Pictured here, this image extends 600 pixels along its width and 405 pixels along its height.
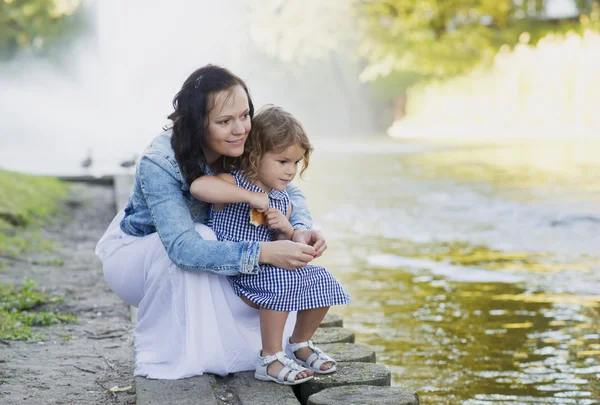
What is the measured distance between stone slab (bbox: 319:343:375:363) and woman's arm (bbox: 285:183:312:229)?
1.57 feet

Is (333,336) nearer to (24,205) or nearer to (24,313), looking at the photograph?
(24,313)

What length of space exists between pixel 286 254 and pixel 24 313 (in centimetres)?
182

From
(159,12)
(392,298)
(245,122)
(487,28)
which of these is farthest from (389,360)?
(159,12)

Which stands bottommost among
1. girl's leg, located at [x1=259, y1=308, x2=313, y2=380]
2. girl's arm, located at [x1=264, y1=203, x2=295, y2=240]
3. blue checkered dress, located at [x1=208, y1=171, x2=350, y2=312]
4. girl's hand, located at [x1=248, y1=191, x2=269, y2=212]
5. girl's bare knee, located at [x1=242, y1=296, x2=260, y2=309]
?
girl's leg, located at [x1=259, y1=308, x2=313, y2=380]

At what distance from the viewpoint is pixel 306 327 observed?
302 cm

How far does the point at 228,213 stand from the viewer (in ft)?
10.2

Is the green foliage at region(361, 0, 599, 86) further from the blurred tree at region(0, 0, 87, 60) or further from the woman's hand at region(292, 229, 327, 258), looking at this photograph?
the woman's hand at region(292, 229, 327, 258)

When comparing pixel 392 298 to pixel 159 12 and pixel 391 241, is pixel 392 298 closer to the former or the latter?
pixel 391 241

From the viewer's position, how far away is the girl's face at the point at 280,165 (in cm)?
304

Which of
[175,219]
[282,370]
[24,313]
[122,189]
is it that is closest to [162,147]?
[175,219]

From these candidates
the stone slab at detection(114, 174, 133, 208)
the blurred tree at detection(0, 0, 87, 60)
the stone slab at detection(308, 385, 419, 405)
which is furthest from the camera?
the blurred tree at detection(0, 0, 87, 60)

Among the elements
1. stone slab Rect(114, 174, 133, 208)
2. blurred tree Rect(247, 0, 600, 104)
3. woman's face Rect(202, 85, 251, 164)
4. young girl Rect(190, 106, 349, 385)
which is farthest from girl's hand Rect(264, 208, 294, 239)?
blurred tree Rect(247, 0, 600, 104)

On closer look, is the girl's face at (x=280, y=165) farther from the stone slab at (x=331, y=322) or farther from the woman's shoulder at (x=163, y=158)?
the stone slab at (x=331, y=322)

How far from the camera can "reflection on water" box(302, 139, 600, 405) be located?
149 inches
